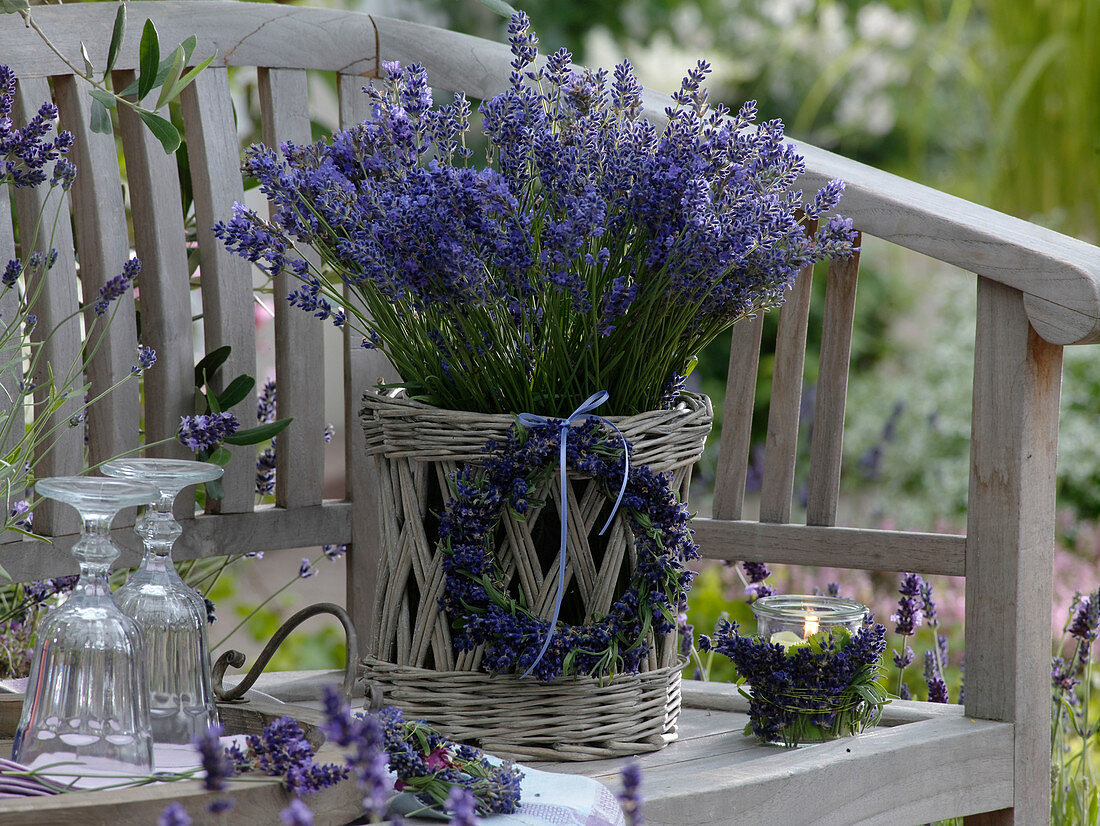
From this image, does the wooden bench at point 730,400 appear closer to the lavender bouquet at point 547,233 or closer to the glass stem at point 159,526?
the lavender bouquet at point 547,233

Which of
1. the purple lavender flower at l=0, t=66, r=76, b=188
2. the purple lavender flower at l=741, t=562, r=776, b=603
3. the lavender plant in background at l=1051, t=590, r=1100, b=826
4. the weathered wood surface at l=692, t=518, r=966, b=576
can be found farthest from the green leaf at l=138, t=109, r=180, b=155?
the lavender plant in background at l=1051, t=590, r=1100, b=826

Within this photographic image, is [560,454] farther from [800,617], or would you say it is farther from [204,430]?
[204,430]

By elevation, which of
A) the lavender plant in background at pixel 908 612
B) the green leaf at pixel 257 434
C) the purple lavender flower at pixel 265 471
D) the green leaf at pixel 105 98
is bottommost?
the lavender plant in background at pixel 908 612

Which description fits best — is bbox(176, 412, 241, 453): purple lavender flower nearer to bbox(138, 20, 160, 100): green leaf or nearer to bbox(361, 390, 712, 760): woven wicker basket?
bbox(361, 390, 712, 760): woven wicker basket

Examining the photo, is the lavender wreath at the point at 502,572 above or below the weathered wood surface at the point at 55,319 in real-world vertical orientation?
below

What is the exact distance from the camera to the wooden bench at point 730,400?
1210 millimetres

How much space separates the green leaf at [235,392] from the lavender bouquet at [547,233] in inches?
10.9

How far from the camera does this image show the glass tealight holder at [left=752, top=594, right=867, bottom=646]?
123cm

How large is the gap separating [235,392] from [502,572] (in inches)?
18.9

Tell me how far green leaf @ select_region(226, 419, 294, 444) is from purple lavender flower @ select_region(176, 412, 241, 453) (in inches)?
0.5

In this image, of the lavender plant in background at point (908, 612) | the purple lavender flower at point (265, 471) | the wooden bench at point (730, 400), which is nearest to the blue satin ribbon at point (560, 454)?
the wooden bench at point (730, 400)

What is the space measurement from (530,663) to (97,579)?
1.32 feet

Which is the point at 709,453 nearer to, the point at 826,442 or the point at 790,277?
the point at 826,442

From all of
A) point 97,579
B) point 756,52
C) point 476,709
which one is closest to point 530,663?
point 476,709
